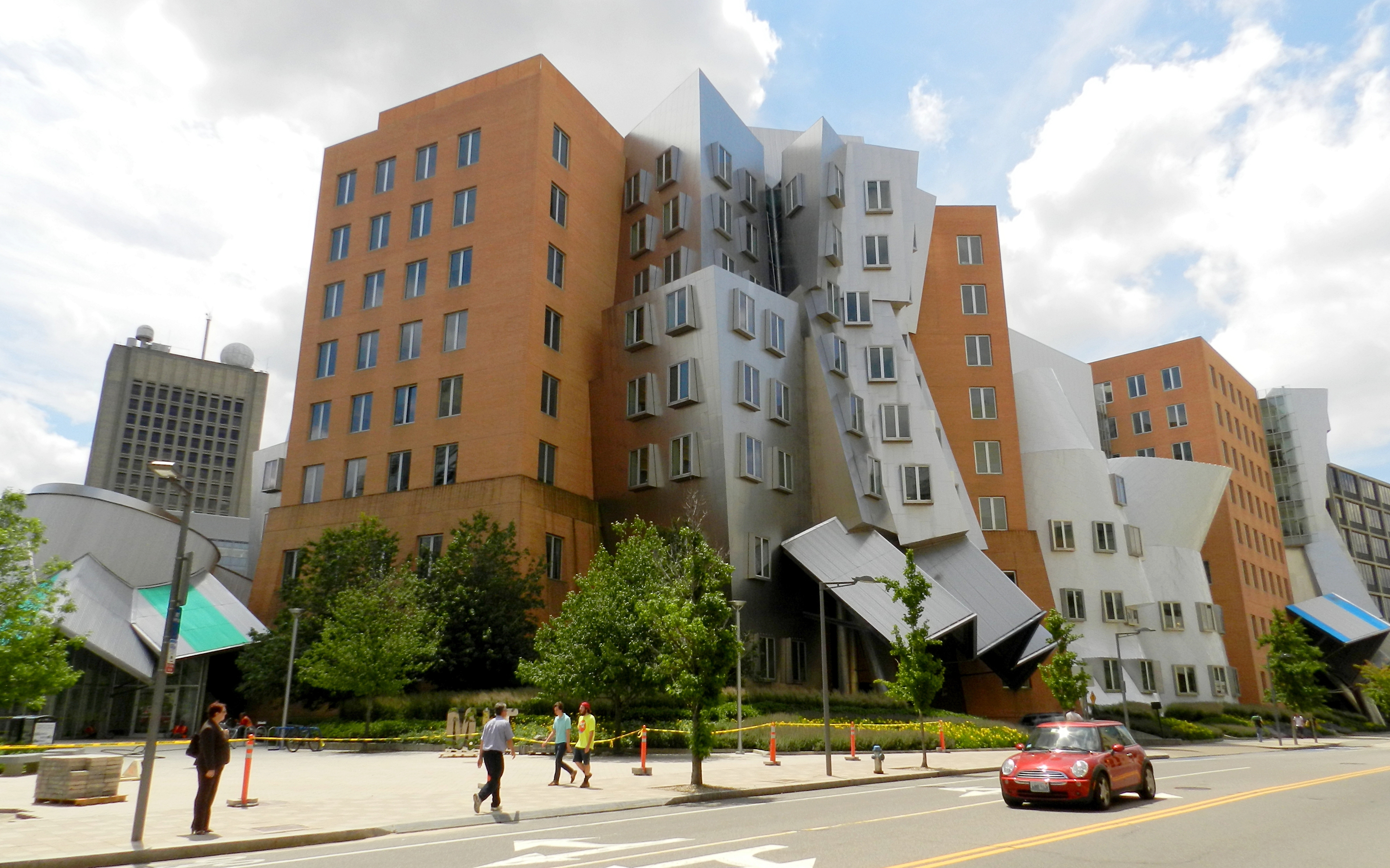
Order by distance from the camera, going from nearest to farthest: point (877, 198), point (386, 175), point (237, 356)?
point (877, 198), point (386, 175), point (237, 356)

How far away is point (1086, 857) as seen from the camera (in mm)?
11242

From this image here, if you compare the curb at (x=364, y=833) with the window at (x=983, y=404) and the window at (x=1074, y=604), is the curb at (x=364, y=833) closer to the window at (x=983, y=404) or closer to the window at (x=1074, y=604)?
the window at (x=983, y=404)

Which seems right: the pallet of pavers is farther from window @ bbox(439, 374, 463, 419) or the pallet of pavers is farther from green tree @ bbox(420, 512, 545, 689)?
window @ bbox(439, 374, 463, 419)

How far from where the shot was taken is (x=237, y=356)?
509 feet

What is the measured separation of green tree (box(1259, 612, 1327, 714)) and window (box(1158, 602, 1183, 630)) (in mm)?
7976

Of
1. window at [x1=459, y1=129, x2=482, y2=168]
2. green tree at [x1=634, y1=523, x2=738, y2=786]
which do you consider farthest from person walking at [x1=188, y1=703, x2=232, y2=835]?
window at [x1=459, y1=129, x2=482, y2=168]

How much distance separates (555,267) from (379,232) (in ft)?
41.2

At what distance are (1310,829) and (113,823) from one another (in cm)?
1877

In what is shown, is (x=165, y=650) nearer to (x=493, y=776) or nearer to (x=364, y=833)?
(x=364, y=833)

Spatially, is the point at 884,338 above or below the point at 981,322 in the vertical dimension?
below

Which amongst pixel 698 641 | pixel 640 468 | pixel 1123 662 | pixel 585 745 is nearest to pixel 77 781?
pixel 585 745

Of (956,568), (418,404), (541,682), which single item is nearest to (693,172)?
(418,404)

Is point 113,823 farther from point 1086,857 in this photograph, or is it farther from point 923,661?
point 923,661

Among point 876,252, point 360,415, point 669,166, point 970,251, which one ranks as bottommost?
point 360,415
